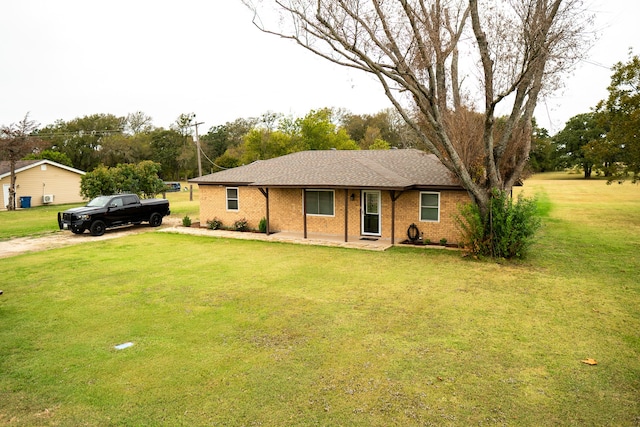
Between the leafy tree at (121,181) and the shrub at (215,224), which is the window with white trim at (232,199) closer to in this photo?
the shrub at (215,224)

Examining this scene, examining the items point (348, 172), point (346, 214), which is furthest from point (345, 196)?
point (348, 172)

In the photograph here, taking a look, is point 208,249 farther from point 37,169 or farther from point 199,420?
Answer: point 37,169

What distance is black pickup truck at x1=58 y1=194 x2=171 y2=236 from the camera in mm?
17594

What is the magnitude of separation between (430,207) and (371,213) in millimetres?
2366

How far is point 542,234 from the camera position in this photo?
1742 cm

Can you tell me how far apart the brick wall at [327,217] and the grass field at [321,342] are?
292 centimetres

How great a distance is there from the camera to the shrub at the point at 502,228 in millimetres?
12234

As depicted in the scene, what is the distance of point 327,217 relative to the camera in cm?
1723

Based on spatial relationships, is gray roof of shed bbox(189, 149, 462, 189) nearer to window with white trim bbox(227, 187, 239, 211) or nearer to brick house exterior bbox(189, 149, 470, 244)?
brick house exterior bbox(189, 149, 470, 244)

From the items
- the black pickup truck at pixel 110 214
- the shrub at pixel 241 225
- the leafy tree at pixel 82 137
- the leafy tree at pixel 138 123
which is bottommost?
the shrub at pixel 241 225

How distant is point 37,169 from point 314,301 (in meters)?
33.1

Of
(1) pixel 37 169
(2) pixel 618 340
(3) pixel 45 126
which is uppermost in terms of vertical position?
(3) pixel 45 126

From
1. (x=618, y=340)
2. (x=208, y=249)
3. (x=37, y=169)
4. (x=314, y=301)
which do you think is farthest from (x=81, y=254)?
(x=37, y=169)

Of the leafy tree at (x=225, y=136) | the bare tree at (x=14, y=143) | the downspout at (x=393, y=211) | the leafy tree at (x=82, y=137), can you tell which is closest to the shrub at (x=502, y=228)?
the downspout at (x=393, y=211)
